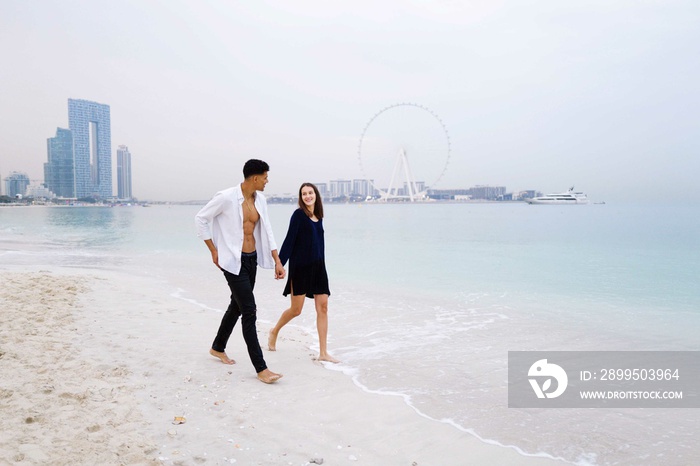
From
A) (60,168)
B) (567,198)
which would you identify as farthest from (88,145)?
(567,198)

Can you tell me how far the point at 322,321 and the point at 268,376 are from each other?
36.8 inches

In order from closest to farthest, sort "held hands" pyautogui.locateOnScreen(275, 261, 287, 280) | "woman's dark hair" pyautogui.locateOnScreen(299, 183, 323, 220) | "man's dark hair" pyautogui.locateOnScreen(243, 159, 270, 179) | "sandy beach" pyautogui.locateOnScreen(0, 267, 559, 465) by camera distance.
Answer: "sandy beach" pyautogui.locateOnScreen(0, 267, 559, 465) → "man's dark hair" pyautogui.locateOnScreen(243, 159, 270, 179) → "held hands" pyautogui.locateOnScreen(275, 261, 287, 280) → "woman's dark hair" pyautogui.locateOnScreen(299, 183, 323, 220)

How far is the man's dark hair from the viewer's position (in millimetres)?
4203

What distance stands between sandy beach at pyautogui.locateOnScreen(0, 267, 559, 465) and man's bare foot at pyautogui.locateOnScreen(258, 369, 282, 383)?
2.0 inches

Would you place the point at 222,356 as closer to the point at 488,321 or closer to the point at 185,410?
the point at 185,410

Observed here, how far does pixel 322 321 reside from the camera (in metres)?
4.87

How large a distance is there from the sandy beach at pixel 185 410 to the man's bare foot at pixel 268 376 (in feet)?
0.17

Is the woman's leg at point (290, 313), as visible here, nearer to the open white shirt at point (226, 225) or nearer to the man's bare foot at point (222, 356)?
the man's bare foot at point (222, 356)

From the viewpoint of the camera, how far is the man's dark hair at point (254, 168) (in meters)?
4.20

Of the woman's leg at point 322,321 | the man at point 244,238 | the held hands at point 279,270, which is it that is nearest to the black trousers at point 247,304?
the man at point 244,238

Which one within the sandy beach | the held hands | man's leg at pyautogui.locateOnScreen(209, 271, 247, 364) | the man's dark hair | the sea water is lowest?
the sea water

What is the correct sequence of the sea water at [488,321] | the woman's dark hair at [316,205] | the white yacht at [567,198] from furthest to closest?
1. the white yacht at [567,198]
2. the woman's dark hair at [316,205]
3. the sea water at [488,321]

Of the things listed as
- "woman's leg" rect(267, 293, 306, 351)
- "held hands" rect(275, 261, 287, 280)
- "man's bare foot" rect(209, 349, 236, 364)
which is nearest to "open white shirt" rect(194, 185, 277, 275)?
"held hands" rect(275, 261, 287, 280)

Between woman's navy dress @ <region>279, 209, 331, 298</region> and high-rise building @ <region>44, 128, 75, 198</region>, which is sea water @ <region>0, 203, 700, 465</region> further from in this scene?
high-rise building @ <region>44, 128, 75, 198</region>
